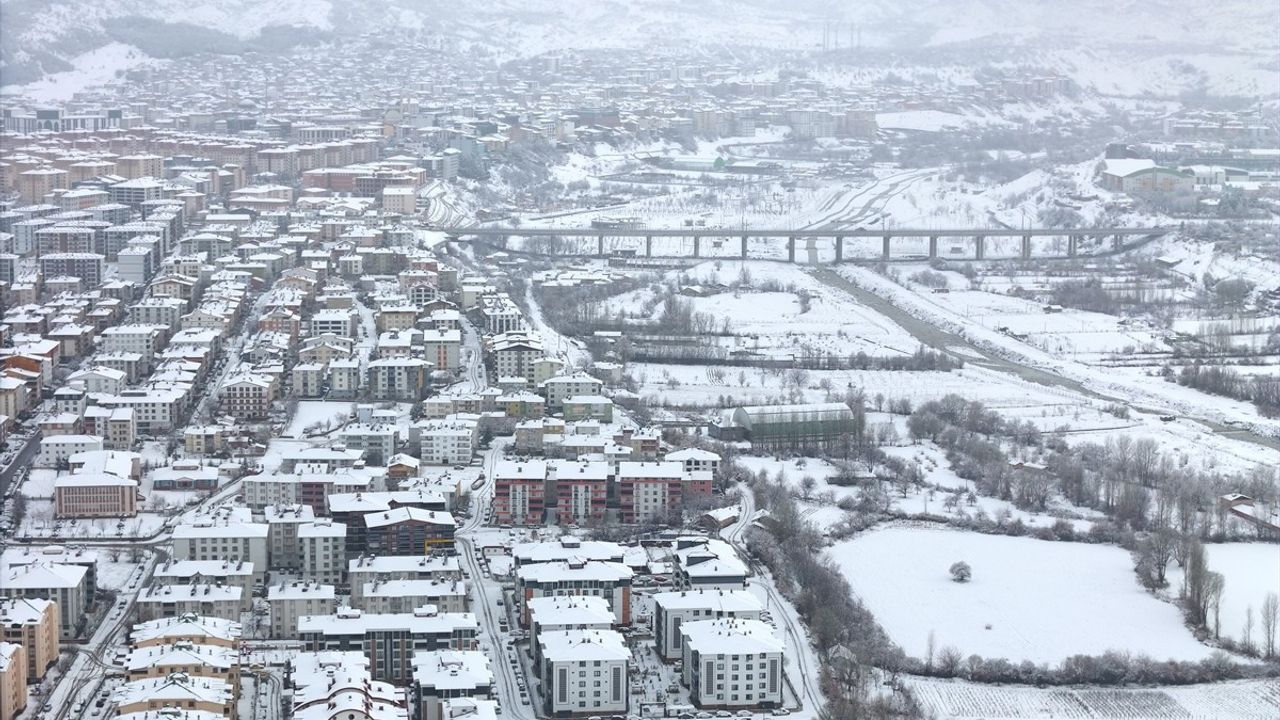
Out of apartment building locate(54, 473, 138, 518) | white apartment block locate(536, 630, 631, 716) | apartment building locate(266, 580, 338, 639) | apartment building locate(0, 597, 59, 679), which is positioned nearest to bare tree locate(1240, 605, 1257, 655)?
white apartment block locate(536, 630, 631, 716)

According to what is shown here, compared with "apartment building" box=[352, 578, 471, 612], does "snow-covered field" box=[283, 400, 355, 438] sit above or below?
above

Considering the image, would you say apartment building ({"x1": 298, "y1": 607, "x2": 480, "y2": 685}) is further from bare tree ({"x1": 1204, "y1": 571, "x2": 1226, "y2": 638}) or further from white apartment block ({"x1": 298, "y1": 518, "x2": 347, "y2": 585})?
bare tree ({"x1": 1204, "y1": 571, "x2": 1226, "y2": 638})

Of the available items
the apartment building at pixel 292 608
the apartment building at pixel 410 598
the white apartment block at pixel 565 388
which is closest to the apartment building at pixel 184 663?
the apartment building at pixel 292 608

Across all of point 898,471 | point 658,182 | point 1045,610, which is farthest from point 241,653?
point 658,182

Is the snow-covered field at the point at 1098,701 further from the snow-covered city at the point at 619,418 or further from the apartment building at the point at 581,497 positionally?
the apartment building at the point at 581,497

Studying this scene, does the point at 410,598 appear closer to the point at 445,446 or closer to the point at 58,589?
the point at 58,589

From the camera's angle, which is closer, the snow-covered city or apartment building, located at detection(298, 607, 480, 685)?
apartment building, located at detection(298, 607, 480, 685)

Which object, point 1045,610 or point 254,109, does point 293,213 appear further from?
point 1045,610
